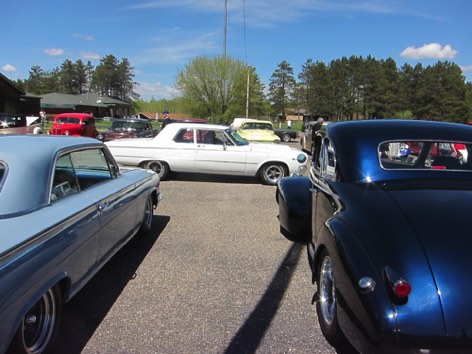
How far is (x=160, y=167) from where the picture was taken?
A: 10297mm

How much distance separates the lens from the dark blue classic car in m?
2.12

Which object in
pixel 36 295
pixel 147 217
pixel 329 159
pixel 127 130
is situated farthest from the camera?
pixel 127 130

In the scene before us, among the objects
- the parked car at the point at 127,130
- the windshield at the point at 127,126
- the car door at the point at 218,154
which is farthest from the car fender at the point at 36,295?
the windshield at the point at 127,126

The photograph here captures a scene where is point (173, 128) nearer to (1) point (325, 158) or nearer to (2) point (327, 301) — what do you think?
(1) point (325, 158)

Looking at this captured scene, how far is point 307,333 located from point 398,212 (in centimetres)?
123

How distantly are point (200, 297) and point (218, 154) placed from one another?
6.57 metres

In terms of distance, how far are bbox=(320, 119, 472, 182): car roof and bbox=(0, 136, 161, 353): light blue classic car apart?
2.15 metres

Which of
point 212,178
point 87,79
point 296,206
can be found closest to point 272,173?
point 212,178

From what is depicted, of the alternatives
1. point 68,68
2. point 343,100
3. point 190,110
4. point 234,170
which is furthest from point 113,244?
point 68,68

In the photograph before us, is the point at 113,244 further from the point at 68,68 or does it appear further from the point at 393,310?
the point at 68,68

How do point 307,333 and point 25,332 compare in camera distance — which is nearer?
point 25,332

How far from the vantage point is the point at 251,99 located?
5209 centimetres

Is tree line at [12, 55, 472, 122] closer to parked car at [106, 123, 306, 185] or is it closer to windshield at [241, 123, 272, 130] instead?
windshield at [241, 123, 272, 130]

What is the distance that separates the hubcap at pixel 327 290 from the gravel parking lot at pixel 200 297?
195 millimetres
